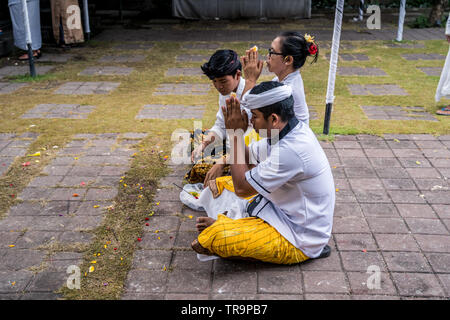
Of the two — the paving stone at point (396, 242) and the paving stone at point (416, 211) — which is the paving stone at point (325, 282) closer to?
the paving stone at point (396, 242)

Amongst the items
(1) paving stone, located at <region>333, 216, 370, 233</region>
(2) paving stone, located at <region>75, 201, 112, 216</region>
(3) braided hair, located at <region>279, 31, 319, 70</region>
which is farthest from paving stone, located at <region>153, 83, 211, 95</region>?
(1) paving stone, located at <region>333, 216, 370, 233</region>

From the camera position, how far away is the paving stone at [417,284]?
121 inches

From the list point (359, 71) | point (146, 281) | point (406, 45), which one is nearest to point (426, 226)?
point (146, 281)

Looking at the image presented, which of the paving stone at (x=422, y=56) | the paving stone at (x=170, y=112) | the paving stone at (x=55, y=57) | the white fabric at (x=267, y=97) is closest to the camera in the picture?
the white fabric at (x=267, y=97)

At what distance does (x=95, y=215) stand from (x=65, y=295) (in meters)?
1.09

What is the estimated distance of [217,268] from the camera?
3.38 m

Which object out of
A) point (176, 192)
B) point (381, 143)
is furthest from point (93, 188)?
point (381, 143)

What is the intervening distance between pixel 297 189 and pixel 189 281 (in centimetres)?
100

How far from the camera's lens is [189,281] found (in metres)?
3.25

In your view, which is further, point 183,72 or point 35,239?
point 183,72

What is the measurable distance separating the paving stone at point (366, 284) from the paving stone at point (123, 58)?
7870 mm

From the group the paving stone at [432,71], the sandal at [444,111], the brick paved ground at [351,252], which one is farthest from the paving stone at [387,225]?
the paving stone at [432,71]

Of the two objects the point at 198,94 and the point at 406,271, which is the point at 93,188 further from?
the point at 198,94

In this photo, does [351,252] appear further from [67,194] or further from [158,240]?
[67,194]
